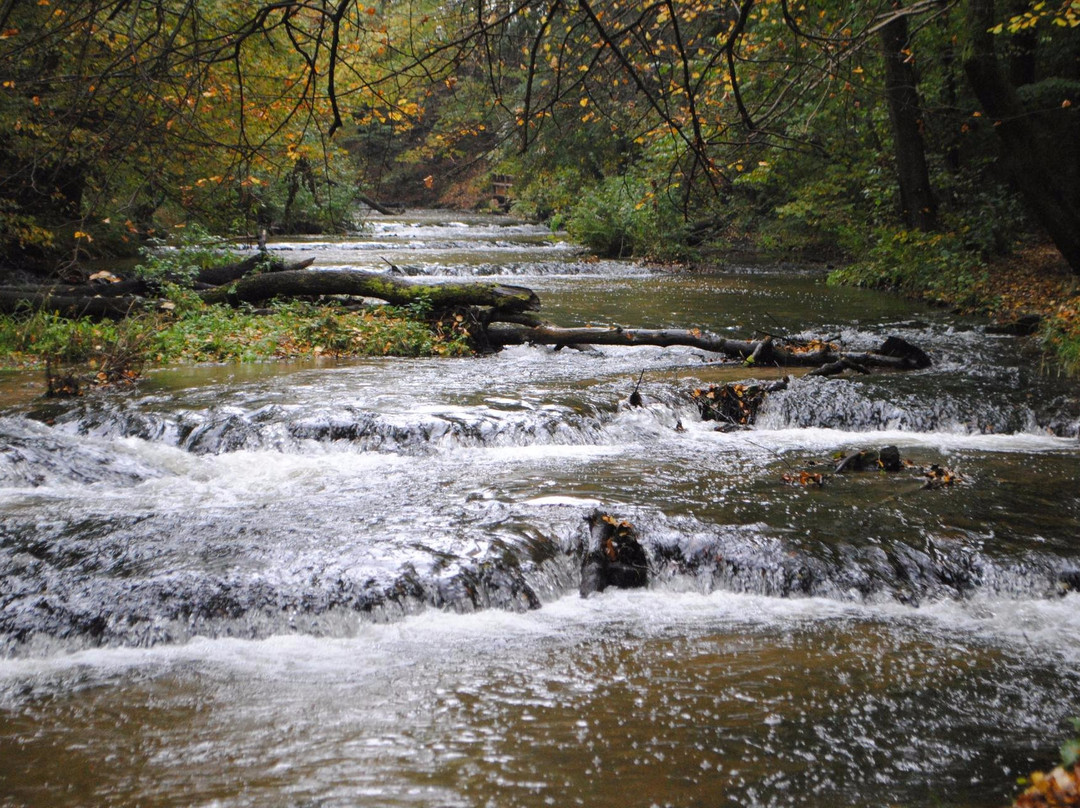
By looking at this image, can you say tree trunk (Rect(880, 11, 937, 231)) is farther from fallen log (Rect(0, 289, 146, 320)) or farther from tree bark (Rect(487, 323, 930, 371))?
fallen log (Rect(0, 289, 146, 320))

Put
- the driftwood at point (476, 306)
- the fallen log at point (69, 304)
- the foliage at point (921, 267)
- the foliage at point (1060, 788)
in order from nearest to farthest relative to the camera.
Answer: the foliage at point (1060, 788)
the driftwood at point (476, 306)
the fallen log at point (69, 304)
the foliage at point (921, 267)

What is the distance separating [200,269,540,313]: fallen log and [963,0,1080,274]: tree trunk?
6894 millimetres

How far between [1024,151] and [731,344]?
17.8ft

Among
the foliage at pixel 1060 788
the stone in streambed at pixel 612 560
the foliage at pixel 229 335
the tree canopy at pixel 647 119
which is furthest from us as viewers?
the foliage at pixel 229 335

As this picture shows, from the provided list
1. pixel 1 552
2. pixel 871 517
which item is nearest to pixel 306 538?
pixel 1 552

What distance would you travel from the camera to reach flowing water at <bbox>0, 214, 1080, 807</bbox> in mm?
3209

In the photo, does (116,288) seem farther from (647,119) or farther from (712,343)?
(647,119)

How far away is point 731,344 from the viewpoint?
35.8 ft

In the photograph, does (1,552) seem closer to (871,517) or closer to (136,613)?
(136,613)

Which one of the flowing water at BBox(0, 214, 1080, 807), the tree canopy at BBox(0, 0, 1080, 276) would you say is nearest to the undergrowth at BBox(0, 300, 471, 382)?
the flowing water at BBox(0, 214, 1080, 807)

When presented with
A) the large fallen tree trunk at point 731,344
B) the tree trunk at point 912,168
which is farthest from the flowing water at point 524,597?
the tree trunk at point 912,168

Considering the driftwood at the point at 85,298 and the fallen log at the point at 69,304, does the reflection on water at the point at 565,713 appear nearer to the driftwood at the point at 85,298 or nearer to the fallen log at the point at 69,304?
the driftwood at the point at 85,298

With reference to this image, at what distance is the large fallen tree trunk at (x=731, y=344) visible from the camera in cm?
1027

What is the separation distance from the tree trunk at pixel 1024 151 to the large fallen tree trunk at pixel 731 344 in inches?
158
